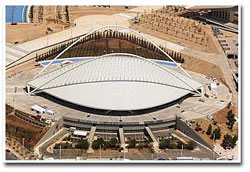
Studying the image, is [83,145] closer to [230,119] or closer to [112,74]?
[112,74]

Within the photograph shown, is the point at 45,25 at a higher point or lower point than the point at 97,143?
higher

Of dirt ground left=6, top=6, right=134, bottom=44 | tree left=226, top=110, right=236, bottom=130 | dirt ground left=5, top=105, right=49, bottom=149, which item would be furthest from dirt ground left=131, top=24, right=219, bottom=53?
dirt ground left=5, top=105, right=49, bottom=149

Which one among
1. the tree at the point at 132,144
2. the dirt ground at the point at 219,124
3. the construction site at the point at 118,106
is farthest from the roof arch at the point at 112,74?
the tree at the point at 132,144

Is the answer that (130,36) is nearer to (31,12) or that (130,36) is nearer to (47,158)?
(31,12)

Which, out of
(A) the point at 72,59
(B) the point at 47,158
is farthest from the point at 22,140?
(A) the point at 72,59

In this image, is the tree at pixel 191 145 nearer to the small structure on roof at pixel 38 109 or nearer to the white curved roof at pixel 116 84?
the white curved roof at pixel 116 84

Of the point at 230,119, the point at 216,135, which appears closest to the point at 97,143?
the point at 216,135

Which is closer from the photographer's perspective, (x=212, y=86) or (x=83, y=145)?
(x=83, y=145)
